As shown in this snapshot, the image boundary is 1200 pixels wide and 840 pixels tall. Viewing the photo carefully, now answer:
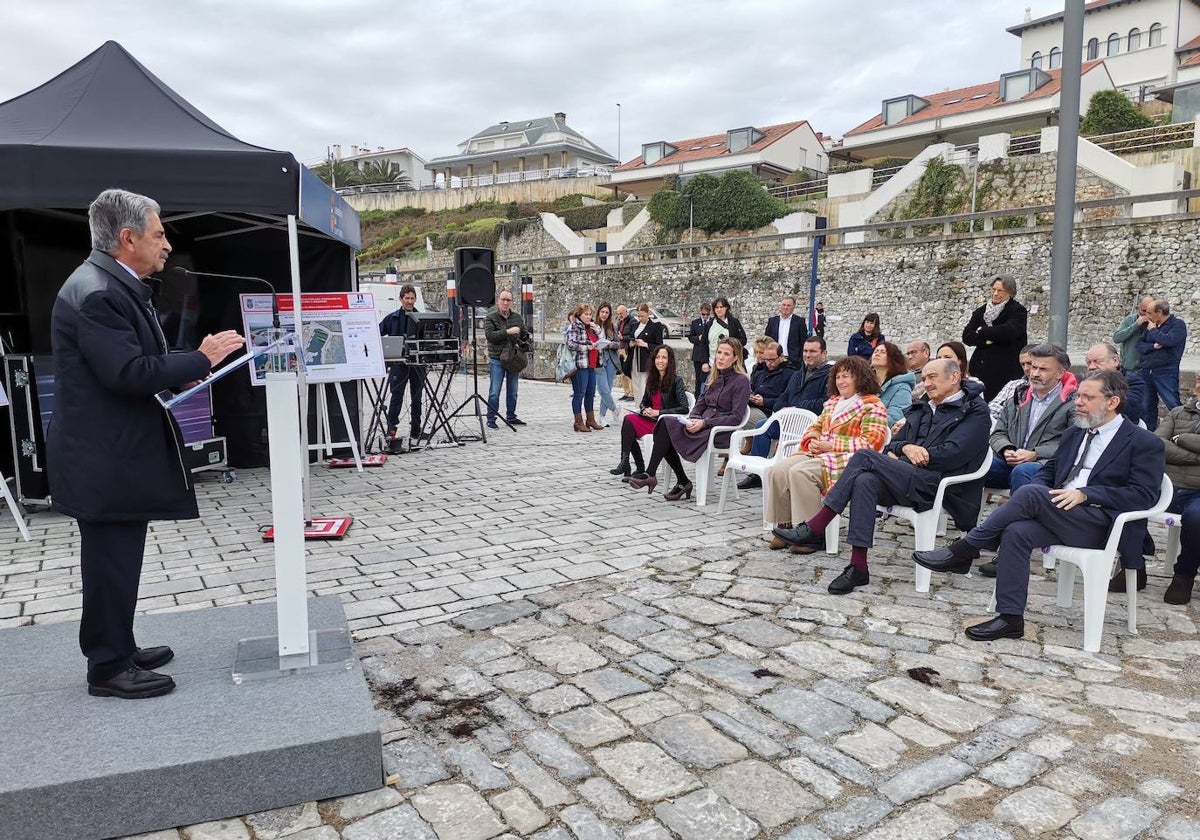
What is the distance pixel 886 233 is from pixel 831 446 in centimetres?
2293

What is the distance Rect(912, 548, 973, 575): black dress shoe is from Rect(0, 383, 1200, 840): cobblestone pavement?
161 mm

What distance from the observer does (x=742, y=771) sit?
8.29ft

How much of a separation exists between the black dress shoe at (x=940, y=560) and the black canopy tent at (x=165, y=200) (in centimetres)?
391

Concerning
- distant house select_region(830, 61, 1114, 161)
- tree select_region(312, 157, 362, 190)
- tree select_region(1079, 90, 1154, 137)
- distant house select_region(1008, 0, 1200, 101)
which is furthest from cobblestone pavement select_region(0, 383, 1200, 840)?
tree select_region(312, 157, 362, 190)

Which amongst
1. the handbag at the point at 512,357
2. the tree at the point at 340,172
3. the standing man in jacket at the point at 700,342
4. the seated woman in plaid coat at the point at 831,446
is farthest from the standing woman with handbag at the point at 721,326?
the tree at the point at 340,172

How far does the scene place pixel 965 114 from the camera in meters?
36.7

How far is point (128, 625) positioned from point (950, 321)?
22047 mm

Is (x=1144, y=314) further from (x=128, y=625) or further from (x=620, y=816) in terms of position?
(x=128, y=625)

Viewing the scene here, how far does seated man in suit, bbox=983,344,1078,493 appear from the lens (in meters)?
4.92

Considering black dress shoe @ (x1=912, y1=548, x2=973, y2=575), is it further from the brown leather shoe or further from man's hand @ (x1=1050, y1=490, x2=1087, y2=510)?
the brown leather shoe

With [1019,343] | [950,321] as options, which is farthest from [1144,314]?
[950,321]

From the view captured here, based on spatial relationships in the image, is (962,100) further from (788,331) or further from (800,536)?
(800,536)

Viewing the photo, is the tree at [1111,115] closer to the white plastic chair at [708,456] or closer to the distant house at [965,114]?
the distant house at [965,114]

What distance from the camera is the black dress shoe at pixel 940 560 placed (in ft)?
13.8
